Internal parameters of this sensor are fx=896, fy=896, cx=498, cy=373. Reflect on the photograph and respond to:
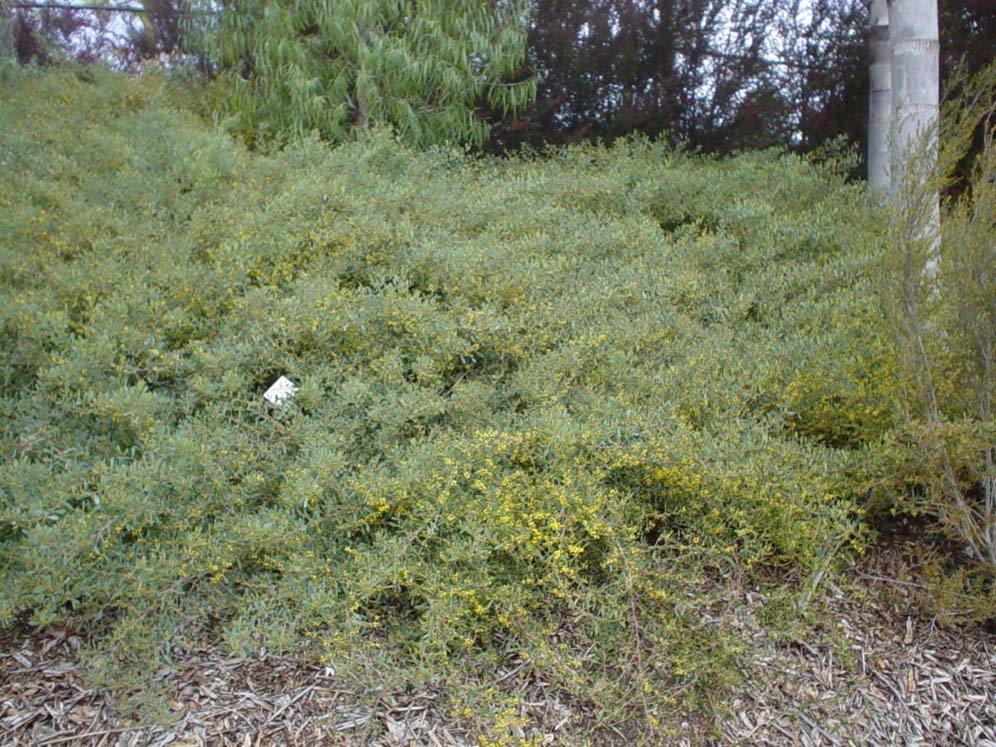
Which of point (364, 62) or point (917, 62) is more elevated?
point (364, 62)

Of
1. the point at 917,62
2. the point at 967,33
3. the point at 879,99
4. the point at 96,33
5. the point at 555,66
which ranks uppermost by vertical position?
the point at 96,33

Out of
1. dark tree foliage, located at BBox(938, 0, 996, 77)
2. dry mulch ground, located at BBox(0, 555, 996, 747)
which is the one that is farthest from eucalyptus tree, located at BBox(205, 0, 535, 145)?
dry mulch ground, located at BBox(0, 555, 996, 747)

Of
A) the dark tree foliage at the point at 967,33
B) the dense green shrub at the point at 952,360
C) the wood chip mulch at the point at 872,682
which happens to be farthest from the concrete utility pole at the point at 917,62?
the wood chip mulch at the point at 872,682

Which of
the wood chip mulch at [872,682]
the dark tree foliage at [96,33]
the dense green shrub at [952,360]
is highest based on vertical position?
the dark tree foliage at [96,33]

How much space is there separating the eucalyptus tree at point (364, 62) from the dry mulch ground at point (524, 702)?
14.3 ft

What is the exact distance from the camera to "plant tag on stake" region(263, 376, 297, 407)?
10.5 feet

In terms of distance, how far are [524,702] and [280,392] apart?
4.55ft

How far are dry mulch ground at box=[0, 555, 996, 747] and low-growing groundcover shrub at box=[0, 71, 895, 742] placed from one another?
0.11 metres

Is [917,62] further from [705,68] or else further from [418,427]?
[418,427]

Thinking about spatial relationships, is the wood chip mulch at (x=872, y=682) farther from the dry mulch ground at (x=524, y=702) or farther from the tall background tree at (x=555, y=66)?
the tall background tree at (x=555, y=66)

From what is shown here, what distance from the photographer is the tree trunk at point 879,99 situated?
5.54 m

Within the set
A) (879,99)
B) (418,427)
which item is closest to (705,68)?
(879,99)

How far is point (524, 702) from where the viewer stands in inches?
102

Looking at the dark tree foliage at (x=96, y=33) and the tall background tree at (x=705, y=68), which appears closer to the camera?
the tall background tree at (x=705, y=68)
